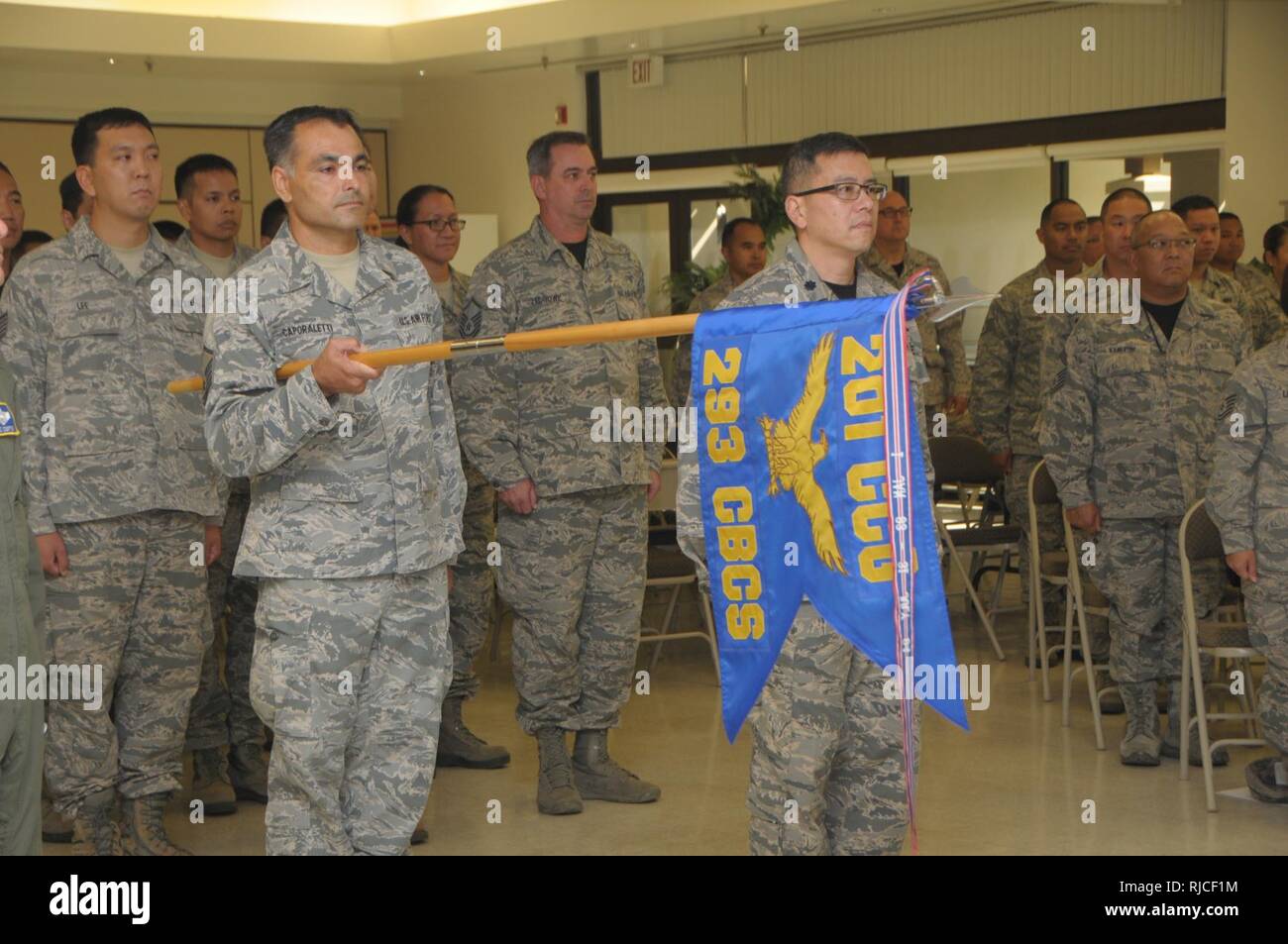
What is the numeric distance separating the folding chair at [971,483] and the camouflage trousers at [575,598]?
249 cm

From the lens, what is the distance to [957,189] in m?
11.6

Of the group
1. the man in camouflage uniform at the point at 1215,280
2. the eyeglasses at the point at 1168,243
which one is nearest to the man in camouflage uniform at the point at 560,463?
the eyeglasses at the point at 1168,243

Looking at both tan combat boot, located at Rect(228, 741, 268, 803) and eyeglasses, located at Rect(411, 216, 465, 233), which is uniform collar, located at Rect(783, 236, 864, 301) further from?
eyeglasses, located at Rect(411, 216, 465, 233)

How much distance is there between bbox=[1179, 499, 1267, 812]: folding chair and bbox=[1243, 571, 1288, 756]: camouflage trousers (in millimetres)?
114

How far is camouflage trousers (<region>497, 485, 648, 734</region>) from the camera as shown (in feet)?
16.0

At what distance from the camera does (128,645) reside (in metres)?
4.39

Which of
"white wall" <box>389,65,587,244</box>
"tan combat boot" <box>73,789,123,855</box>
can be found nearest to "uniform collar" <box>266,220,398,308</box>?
"tan combat boot" <box>73,789,123,855</box>

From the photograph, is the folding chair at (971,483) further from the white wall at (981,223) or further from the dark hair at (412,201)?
the white wall at (981,223)

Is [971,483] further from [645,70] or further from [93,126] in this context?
[645,70]

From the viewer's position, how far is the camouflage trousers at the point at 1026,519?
6.94m

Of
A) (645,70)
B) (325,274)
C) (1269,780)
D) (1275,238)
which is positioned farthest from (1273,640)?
(645,70)

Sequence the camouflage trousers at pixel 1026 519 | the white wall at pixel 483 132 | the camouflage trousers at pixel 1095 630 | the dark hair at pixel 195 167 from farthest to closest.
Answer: the white wall at pixel 483 132
the camouflage trousers at pixel 1026 519
the camouflage trousers at pixel 1095 630
the dark hair at pixel 195 167

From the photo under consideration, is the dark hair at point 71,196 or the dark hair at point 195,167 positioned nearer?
the dark hair at point 195,167

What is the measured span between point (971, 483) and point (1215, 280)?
1.44 meters
